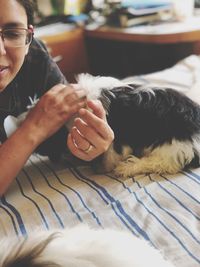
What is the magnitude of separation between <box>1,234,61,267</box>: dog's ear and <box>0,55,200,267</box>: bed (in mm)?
250

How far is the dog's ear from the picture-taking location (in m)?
0.56

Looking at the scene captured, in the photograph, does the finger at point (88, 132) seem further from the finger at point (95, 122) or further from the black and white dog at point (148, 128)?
the black and white dog at point (148, 128)

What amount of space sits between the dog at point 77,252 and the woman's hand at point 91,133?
310 mm

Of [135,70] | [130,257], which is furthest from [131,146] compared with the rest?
[135,70]

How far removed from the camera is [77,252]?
1.98 feet

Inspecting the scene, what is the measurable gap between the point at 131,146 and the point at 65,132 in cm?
20

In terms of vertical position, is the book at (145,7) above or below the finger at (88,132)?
below

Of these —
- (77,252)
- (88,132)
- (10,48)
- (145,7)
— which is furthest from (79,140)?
(145,7)

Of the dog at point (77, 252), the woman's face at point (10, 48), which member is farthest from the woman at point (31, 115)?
the dog at point (77, 252)

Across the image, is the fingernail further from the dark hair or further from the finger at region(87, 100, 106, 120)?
the dark hair

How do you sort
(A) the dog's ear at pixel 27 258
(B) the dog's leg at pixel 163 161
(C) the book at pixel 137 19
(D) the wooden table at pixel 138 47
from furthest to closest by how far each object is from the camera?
(C) the book at pixel 137 19
(D) the wooden table at pixel 138 47
(B) the dog's leg at pixel 163 161
(A) the dog's ear at pixel 27 258

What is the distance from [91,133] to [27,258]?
1.39 feet

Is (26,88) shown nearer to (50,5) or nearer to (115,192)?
(115,192)

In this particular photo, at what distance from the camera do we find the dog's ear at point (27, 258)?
0.56m
